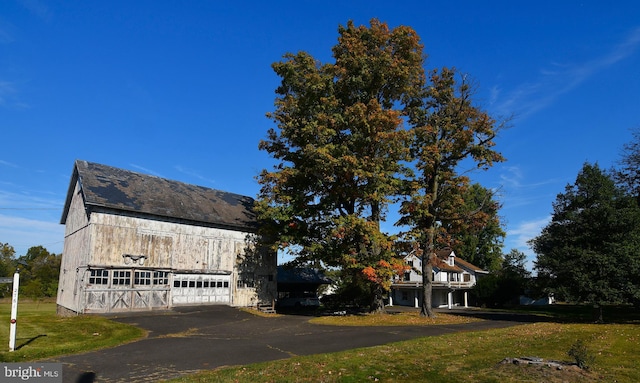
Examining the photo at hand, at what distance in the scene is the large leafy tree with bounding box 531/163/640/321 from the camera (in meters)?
25.9

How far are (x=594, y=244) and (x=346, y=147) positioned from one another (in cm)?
1768

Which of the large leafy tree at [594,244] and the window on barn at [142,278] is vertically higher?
the large leafy tree at [594,244]

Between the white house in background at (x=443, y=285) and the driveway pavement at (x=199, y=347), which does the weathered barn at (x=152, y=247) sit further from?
the white house in background at (x=443, y=285)

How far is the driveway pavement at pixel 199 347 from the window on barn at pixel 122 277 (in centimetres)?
374

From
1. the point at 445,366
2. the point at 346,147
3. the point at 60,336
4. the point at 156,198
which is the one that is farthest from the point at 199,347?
the point at 156,198

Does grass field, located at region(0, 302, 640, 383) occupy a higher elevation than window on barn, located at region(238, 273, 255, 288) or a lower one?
lower

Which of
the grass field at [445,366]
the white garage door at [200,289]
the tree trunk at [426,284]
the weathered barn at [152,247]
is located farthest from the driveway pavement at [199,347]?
the tree trunk at [426,284]

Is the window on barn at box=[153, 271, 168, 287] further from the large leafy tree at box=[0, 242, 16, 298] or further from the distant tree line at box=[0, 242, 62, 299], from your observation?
the large leafy tree at box=[0, 242, 16, 298]

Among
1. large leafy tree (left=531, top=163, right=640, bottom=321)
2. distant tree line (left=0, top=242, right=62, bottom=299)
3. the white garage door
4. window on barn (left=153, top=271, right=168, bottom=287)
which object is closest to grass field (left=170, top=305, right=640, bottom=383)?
large leafy tree (left=531, top=163, right=640, bottom=321)

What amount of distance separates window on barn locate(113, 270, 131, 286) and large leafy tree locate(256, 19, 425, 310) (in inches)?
391

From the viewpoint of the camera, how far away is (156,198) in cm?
3259

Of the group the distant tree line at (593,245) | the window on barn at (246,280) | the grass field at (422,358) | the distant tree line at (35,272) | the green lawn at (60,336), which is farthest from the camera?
the distant tree line at (35,272)

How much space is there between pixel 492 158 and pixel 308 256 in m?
14.7

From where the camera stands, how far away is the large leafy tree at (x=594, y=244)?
2588cm
